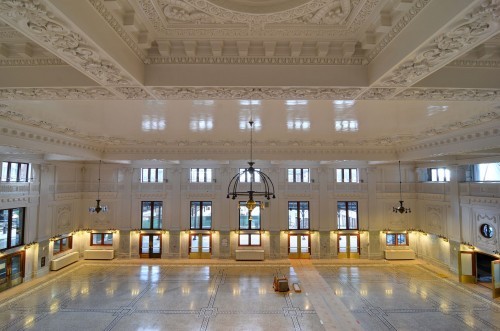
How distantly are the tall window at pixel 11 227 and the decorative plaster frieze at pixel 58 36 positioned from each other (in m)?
11.3

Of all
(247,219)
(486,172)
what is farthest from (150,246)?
(486,172)

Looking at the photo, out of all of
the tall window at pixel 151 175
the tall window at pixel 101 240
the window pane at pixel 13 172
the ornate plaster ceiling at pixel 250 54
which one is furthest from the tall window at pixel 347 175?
the window pane at pixel 13 172

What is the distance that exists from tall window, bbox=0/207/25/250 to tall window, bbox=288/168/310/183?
12.6m

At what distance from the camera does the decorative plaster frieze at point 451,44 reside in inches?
90.1

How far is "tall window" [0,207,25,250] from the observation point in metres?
11.2

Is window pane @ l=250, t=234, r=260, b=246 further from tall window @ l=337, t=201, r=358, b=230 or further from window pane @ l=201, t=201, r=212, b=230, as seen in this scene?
tall window @ l=337, t=201, r=358, b=230

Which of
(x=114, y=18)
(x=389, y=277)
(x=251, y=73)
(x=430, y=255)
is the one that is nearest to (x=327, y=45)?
(x=251, y=73)

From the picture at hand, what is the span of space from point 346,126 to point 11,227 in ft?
43.8

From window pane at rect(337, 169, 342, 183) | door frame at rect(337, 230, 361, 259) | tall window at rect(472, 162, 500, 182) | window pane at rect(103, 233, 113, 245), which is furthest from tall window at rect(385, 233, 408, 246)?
window pane at rect(103, 233, 113, 245)

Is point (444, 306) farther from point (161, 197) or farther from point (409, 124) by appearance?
point (161, 197)

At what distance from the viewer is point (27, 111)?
6.76 m

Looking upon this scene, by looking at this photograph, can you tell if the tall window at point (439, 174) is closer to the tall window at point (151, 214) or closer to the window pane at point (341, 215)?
the window pane at point (341, 215)

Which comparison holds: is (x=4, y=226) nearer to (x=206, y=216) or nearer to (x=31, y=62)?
(x=206, y=216)

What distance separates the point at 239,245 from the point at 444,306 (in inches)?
374
